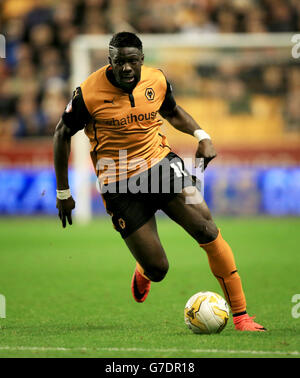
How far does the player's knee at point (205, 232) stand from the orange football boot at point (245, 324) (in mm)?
595

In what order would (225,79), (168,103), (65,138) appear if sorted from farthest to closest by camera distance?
1. (225,79)
2. (168,103)
3. (65,138)

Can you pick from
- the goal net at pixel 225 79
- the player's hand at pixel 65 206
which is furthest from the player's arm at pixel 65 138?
the goal net at pixel 225 79

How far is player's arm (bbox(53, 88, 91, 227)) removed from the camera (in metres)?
5.80

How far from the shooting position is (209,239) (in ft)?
18.9

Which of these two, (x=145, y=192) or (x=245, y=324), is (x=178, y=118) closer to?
(x=145, y=192)

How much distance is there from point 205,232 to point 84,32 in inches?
530

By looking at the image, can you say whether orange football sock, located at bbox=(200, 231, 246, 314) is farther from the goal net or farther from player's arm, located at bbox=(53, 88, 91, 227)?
the goal net

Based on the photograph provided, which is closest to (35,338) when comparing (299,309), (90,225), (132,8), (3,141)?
(299,309)

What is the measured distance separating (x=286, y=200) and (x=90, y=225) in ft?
12.4

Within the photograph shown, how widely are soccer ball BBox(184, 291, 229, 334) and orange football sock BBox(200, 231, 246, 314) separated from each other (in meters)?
0.17

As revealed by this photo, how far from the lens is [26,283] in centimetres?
852

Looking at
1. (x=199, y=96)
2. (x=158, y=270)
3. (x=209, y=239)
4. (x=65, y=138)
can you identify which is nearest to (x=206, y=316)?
(x=209, y=239)

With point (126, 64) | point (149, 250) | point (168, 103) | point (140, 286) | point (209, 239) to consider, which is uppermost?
point (126, 64)
